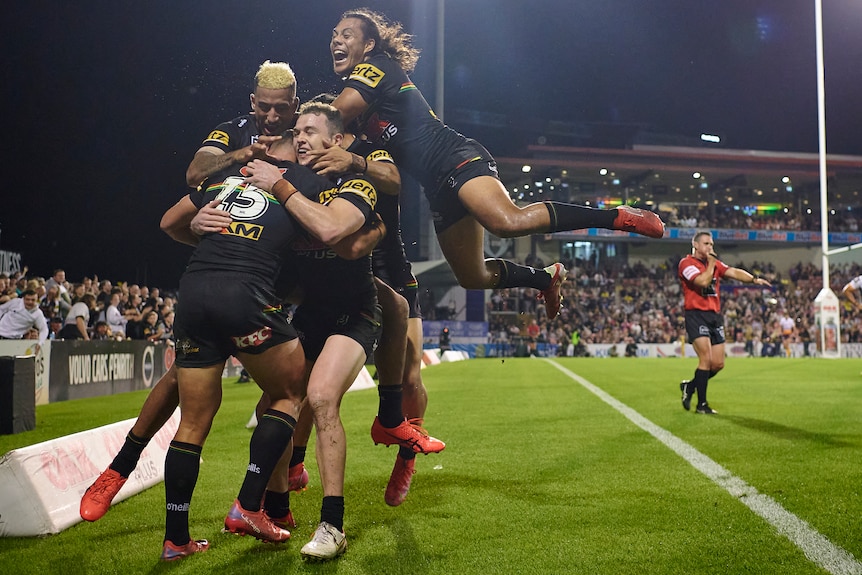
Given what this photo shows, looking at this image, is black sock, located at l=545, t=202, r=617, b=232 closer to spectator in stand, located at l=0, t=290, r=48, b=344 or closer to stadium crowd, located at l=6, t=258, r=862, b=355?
spectator in stand, located at l=0, t=290, r=48, b=344

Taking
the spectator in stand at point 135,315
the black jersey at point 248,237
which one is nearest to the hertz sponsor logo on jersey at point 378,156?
the black jersey at point 248,237

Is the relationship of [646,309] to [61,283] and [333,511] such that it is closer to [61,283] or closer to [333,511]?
[61,283]

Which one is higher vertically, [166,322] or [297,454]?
[166,322]

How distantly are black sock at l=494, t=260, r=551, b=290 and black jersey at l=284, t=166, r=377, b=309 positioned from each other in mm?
1602

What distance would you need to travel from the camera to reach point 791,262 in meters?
49.8

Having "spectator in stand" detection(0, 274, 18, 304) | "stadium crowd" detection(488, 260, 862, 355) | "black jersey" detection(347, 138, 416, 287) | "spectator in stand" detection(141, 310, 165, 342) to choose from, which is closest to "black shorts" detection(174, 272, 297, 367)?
"black jersey" detection(347, 138, 416, 287)

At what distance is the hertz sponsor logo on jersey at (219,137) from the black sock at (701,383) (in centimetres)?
734

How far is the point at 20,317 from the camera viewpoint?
43.5ft

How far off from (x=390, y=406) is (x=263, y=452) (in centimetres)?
124

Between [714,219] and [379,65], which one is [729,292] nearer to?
[714,219]

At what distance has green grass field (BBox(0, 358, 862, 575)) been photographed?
3.42 metres

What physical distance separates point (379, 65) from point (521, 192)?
43.7 m

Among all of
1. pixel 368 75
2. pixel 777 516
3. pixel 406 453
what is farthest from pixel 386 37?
pixel 777 516

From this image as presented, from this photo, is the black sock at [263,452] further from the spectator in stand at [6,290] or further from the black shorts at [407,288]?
the spectator in stand at [6,290]
